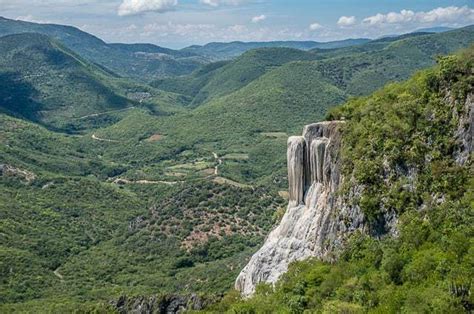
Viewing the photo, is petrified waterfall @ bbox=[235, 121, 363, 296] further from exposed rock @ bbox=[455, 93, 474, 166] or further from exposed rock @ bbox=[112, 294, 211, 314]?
exposed rock @ bbox=[455, 93, 474, 166]

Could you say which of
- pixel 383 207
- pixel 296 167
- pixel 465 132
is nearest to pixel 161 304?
pixel 296 167

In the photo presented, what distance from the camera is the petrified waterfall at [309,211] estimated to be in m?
50.6

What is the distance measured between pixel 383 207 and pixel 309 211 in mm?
8961

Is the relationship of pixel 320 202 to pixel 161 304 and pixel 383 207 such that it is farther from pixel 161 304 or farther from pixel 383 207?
pixel 161 304

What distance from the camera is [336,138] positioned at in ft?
174

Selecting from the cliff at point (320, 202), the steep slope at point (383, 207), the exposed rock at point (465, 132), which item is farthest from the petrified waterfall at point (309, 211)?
the exposed rock at point (465, 132)

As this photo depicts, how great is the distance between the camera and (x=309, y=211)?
5406 centimetres

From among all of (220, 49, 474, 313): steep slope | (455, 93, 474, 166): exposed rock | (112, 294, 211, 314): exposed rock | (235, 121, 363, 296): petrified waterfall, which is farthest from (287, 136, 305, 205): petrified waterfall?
(112, 294, 211, 314): exposed rock

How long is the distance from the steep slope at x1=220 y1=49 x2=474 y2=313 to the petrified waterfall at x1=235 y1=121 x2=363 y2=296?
10 centimetres

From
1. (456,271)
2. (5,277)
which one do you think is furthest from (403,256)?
(5,277)

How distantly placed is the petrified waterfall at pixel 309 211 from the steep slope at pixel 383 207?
10 centimetres

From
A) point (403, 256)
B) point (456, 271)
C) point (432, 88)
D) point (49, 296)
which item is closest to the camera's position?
point (456, 271)

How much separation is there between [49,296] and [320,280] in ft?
230

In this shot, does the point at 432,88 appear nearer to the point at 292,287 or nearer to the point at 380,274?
the point at 380,274
